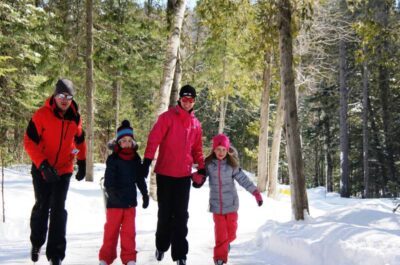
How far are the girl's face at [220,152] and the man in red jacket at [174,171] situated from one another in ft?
1.95

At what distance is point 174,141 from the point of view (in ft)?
19.2

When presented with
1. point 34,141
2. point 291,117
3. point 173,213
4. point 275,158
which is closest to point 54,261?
point 34,141

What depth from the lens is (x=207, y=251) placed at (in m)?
7.52

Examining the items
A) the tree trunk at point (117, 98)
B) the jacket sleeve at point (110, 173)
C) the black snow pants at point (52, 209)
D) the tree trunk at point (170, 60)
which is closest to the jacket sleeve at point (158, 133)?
the jacket sleeve at point (110, 173)

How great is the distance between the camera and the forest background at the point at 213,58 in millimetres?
9797

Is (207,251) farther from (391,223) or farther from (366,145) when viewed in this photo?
(366,145)

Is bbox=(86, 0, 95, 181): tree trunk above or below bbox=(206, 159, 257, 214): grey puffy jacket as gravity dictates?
above

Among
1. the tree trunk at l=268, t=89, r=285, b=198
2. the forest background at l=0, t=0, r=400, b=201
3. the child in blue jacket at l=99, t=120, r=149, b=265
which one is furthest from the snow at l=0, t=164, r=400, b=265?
the tree trunk at l=268, t=89, r=285, b=198

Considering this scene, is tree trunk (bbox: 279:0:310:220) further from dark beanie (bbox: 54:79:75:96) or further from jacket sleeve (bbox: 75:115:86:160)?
dark beanie (bbox: 54:79:75:96)

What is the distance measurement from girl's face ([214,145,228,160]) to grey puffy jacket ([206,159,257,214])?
0.06 meters

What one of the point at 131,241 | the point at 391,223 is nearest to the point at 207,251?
the point at 131,241

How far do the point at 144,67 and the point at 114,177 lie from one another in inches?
756

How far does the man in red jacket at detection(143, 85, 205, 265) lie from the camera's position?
5812 mm

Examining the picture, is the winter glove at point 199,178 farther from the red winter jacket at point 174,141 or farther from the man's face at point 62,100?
the man's face at point 62,100
